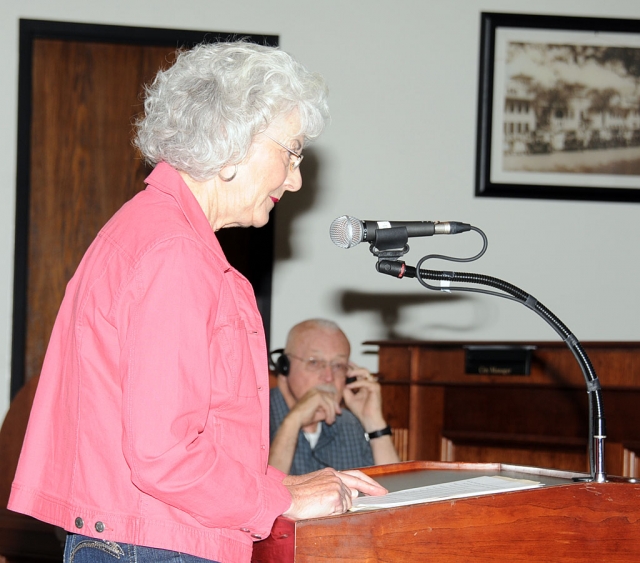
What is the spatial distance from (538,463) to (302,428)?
903 mm

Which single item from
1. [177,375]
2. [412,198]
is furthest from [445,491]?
[412,198]

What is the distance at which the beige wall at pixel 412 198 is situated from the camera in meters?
3.74

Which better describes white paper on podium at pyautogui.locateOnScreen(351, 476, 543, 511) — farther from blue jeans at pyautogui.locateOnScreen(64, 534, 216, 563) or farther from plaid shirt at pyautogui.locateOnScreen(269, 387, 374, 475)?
plaid shirt at pyautogui.locateOnScreen(269, 387, 374, 475)

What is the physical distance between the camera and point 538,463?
10.4ft

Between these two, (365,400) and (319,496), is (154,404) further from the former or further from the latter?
(365,400)

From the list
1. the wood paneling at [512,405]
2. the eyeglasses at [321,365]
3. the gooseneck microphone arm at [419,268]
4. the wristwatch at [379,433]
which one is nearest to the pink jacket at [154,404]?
the gooseneck microphone arm at [419,268]

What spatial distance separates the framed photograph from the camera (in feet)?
12.4

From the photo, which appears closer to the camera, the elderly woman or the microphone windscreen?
the elderly woman

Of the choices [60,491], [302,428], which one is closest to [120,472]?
[60,491]

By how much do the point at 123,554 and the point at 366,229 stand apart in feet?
2.08

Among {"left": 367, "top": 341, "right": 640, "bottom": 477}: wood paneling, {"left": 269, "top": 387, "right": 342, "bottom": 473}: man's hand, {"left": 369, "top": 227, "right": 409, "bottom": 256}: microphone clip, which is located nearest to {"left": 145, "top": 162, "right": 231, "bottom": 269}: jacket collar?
{"left": 369, "top": 227, "right": 409, "bottom": 256}: microphone clip

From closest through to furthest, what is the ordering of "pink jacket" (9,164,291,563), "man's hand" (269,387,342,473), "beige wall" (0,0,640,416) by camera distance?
"pink jacket" (9,164,291,563), "man's hand" (269,387,342,473), "beige wall" (0,0,640,416)

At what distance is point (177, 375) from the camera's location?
1100 mm

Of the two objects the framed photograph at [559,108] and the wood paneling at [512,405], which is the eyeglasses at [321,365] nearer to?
the wood paneling at [512,405]
